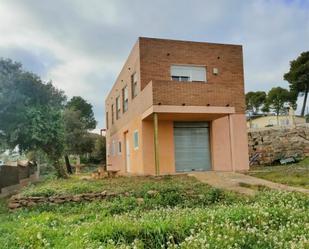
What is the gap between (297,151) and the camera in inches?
888

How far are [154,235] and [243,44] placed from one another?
14.9m

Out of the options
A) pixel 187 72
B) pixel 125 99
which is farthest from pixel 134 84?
pixel 125 99

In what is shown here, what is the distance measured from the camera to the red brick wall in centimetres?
1469

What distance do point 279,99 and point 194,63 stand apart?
3190 centimetres

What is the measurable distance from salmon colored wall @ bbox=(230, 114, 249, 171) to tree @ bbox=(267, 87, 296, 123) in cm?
2890

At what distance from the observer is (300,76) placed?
40.4 m

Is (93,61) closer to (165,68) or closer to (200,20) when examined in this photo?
(165,68)

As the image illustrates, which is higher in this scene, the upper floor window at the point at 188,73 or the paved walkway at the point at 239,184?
the upper floor window at the point at 188,73

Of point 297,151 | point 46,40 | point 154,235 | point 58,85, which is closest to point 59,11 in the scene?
point 46,40

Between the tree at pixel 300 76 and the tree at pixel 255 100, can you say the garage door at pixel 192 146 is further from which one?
the tree at pixel 255 100

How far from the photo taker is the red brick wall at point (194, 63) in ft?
48.2

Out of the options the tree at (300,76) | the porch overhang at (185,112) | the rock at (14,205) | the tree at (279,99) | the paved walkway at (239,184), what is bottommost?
the rock at (14,205)

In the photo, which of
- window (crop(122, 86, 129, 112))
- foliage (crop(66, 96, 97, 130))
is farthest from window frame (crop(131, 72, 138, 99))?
foliage (crop(66, 96, 97, 130))

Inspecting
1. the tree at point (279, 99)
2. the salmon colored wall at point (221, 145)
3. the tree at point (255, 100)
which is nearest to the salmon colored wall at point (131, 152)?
the salmon colored wall at point (221, 145)
